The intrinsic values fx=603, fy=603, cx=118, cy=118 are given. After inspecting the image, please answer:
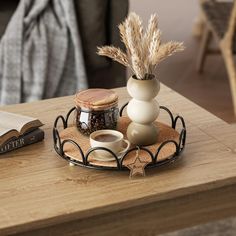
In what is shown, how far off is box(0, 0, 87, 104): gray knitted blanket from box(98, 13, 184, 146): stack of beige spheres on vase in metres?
1.09

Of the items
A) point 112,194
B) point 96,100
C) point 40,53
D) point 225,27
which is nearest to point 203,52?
point 225,27

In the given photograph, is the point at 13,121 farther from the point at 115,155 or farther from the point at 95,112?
the point at 115,155

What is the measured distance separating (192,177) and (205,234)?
62 centimetres

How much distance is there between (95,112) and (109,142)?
0.38 ft

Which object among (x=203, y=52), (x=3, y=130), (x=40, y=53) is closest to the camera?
(x=3, y=130)

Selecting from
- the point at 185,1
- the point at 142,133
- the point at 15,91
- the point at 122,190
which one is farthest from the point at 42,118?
the point at 185,1

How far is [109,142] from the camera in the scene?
1309 mm

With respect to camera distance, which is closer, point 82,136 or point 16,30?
point 82,136

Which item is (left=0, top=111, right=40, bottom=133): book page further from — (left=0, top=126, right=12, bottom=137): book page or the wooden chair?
the wooden chair

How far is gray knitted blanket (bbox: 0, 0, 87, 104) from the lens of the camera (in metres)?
2.39

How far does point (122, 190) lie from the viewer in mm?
1215

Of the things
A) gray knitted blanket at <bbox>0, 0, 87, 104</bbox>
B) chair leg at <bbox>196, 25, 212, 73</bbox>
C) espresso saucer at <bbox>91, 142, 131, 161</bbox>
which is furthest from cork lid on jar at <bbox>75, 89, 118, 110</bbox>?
chair leg at <bbox>196, 25, 212, 73</bbox>

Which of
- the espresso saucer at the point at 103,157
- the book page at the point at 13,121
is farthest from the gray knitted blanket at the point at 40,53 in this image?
the espresso saucer at the point at 103,157

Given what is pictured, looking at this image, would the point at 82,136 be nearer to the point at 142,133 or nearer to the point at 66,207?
the point at 142,133
